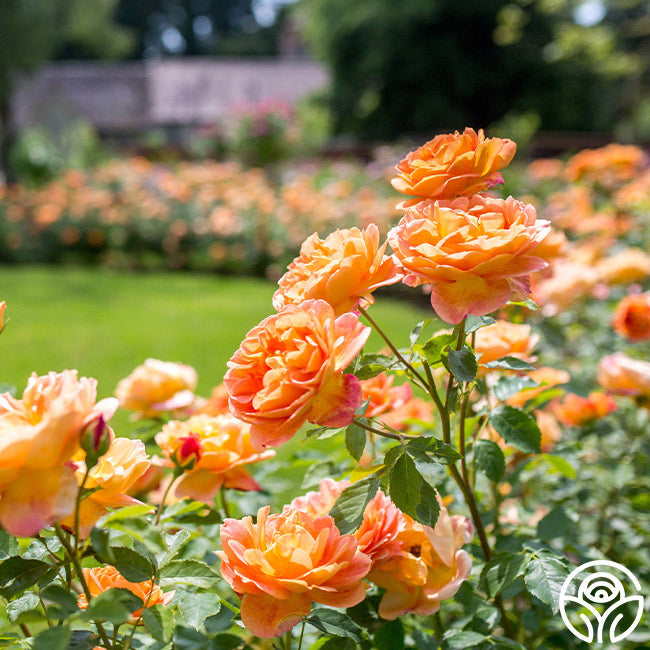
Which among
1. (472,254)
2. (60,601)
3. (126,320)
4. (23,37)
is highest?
(23,37)

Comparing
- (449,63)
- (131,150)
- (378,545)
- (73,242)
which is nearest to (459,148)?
(378,545)

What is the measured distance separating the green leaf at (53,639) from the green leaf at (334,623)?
230 mm

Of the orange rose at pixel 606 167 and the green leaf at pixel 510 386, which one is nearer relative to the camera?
the green leaf at pixel 510 386

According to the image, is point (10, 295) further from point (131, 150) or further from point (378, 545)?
point (131, 150)

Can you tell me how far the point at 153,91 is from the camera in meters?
21.7

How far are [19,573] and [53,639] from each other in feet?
0.45

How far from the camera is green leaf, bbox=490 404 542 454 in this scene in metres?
0.75

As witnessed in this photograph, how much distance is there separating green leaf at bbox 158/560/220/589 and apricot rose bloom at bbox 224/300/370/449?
0.14m

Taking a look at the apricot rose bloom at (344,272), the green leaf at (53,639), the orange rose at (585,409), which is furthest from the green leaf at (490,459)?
the orange rose at (585,409)

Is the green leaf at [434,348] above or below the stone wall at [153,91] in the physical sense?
below

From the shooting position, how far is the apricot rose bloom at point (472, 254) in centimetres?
57

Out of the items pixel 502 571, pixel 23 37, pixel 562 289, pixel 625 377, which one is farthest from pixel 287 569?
pixel 23 37

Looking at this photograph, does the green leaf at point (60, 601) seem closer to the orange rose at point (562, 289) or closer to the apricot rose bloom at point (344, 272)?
the apricot rose bloom at point (344, 272)

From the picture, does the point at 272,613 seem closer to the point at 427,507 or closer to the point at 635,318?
the point at 427,507
